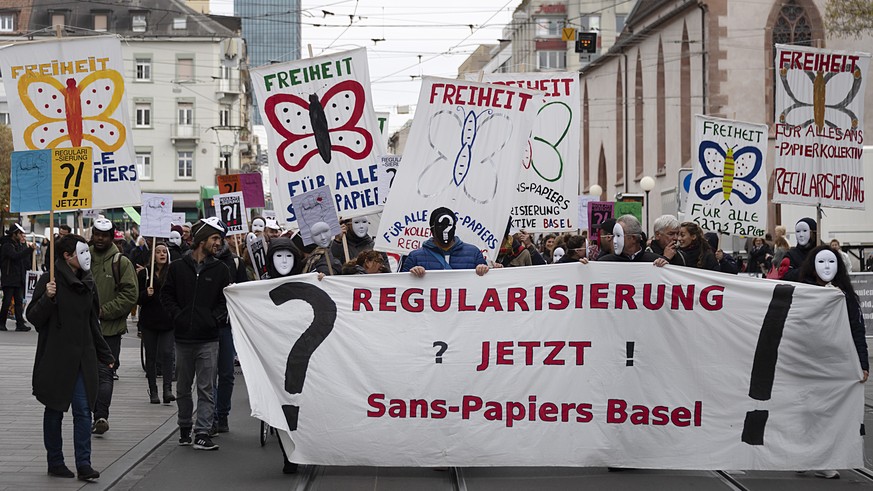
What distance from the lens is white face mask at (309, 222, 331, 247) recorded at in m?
11.2

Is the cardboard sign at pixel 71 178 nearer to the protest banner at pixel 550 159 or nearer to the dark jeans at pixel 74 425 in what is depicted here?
the dark jeans at pixel 74 425

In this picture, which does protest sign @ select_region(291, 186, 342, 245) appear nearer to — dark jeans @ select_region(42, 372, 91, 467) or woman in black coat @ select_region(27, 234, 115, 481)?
woman in black coat @ select_region(27, 234, 115, 481)

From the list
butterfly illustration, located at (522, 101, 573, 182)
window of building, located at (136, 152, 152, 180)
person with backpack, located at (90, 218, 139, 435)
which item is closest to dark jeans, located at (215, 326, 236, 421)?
person with backpack, located at (90, 218, 139, 435)

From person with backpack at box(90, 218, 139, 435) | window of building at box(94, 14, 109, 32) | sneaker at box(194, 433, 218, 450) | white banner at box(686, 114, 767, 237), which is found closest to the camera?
sneaker at box(194, 433, 218, 450)

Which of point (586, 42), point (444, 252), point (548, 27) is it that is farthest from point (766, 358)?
point (548, 27)

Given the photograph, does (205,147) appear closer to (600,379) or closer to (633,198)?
(633,198)

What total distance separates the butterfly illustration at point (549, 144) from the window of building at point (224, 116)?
58.8 m

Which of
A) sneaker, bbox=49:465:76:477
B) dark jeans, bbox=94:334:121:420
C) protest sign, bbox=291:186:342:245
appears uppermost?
protest sign, bbox=291:186:342:245

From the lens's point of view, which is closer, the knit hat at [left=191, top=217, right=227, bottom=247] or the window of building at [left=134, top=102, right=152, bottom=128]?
the knit hat at [left=191, top=217, right=227, bottom=247]

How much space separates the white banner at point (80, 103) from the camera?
13.1 meters

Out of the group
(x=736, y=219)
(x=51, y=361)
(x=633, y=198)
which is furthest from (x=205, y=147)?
(x=51, y=361)

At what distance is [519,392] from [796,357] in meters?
2.02

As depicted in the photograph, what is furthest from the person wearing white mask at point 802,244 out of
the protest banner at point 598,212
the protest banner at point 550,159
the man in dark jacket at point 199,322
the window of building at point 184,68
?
the window of building at point 184,68

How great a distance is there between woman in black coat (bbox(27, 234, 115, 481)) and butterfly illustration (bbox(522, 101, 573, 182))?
7.69 meters
